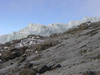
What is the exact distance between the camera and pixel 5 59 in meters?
24.5

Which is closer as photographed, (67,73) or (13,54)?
(67,73)

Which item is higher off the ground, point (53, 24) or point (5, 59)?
point (53, 24)

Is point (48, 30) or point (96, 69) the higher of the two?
point (48, 30)

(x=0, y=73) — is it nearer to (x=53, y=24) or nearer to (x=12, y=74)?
(x=12, y=74)

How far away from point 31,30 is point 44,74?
136131 mm

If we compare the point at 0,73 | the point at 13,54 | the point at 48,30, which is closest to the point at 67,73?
the point at 0,73

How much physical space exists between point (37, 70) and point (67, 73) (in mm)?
3200

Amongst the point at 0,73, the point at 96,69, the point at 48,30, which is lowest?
the point at 0,73

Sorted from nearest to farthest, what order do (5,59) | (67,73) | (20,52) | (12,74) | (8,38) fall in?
(67,73)
(12,74)
(5,59)
(20,52)
(8,38)

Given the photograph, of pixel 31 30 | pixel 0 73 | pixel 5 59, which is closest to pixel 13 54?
pixel 5 59

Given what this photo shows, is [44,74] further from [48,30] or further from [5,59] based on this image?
[48,30]

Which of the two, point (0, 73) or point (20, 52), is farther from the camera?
point (20, 52)

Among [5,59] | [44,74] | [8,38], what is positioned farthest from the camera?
[8,38]

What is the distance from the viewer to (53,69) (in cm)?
1250
